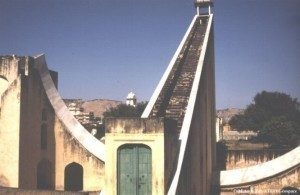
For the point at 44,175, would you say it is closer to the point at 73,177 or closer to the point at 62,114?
the point at 73,177

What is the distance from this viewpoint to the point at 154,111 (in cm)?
980

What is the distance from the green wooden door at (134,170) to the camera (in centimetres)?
785

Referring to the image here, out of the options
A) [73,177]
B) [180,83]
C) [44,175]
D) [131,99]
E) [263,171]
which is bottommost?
[73,177]

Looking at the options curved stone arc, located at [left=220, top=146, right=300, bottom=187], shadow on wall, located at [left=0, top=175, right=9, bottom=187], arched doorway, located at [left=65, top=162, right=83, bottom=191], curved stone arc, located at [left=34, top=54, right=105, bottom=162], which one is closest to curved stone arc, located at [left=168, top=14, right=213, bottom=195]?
curved stone arc, located at [left=220, top=146, right=300, bottom=187]

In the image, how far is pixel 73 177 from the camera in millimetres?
15039

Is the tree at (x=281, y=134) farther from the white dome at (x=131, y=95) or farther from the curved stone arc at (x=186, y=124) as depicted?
the white dome at (x=131, y=95)

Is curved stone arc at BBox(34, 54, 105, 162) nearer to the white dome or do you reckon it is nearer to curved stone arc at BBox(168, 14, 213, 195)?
curved stone arc at BBox(168, 14, 213, 195)

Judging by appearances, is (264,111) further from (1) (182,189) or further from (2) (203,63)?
(1) (182,189)

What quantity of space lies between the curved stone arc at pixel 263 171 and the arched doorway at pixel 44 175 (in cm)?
622

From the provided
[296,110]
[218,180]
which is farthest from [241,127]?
[218,180]

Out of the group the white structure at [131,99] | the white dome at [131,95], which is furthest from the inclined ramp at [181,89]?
the white dome at [131,95]

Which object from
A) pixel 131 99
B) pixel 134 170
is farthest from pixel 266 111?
pixel 134 170

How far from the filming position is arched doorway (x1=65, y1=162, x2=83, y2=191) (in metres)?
14.8

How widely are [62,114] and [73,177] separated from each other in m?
2.74
